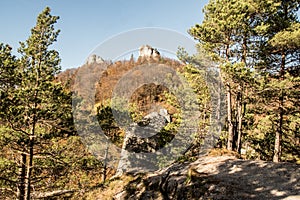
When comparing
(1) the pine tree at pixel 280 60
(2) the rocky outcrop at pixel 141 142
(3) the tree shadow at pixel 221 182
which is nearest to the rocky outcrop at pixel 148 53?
(2) the rocky outcrop at pixel 141 142

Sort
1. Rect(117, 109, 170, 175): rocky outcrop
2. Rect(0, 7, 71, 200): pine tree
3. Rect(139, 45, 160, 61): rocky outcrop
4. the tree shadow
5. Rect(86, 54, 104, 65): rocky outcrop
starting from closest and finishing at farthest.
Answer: the tree shadow < Rect(0, 7, 71, 200): pine tree < Rect(117, 109, 170, 175): rocky outcrop < Rect(139, 45, 160, 61): rocky outcrop < Rect(86, 54, 104, 65): rocky outcrop

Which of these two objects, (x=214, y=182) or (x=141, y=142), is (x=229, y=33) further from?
(x=141, y=142)

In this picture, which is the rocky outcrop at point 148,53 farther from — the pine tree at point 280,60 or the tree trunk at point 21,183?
the tree trunk at point 21,183

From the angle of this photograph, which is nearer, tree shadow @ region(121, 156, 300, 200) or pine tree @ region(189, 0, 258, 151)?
tree shadow @ region(121, 156, 300, 200)

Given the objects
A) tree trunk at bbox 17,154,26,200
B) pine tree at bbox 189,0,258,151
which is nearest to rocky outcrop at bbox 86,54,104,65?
pine tree at bbox 189,0,258,151

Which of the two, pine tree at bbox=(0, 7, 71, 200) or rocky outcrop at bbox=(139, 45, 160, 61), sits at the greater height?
rocky outcrop at bbox=(139, 45, 160, 61)

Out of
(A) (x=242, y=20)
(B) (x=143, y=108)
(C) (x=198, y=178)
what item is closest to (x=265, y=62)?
(A) (x=242, y=20)

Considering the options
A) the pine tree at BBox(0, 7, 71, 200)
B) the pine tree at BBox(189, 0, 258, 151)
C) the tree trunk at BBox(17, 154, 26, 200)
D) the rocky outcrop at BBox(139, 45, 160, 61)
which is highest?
the rocky outcrop at BBox(139, 45, 160, 61)

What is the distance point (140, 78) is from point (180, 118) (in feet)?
69.4

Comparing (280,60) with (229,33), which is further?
(280,60)

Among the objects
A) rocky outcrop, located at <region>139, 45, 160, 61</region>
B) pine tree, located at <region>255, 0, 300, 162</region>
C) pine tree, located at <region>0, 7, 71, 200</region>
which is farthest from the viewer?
rocky outcrop, located at <region>139, 45, 160, 61</region>

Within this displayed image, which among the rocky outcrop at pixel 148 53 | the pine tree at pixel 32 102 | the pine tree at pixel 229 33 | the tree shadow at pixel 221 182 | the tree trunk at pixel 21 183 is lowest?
the tree trunk at pixel 21 183

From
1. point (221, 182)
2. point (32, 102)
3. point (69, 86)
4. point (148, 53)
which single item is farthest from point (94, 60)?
point (221, 182)

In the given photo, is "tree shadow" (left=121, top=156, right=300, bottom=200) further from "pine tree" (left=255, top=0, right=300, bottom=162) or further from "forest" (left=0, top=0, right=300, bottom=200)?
"pine tree" (left=255, top=0, right=300, bottom=162)
